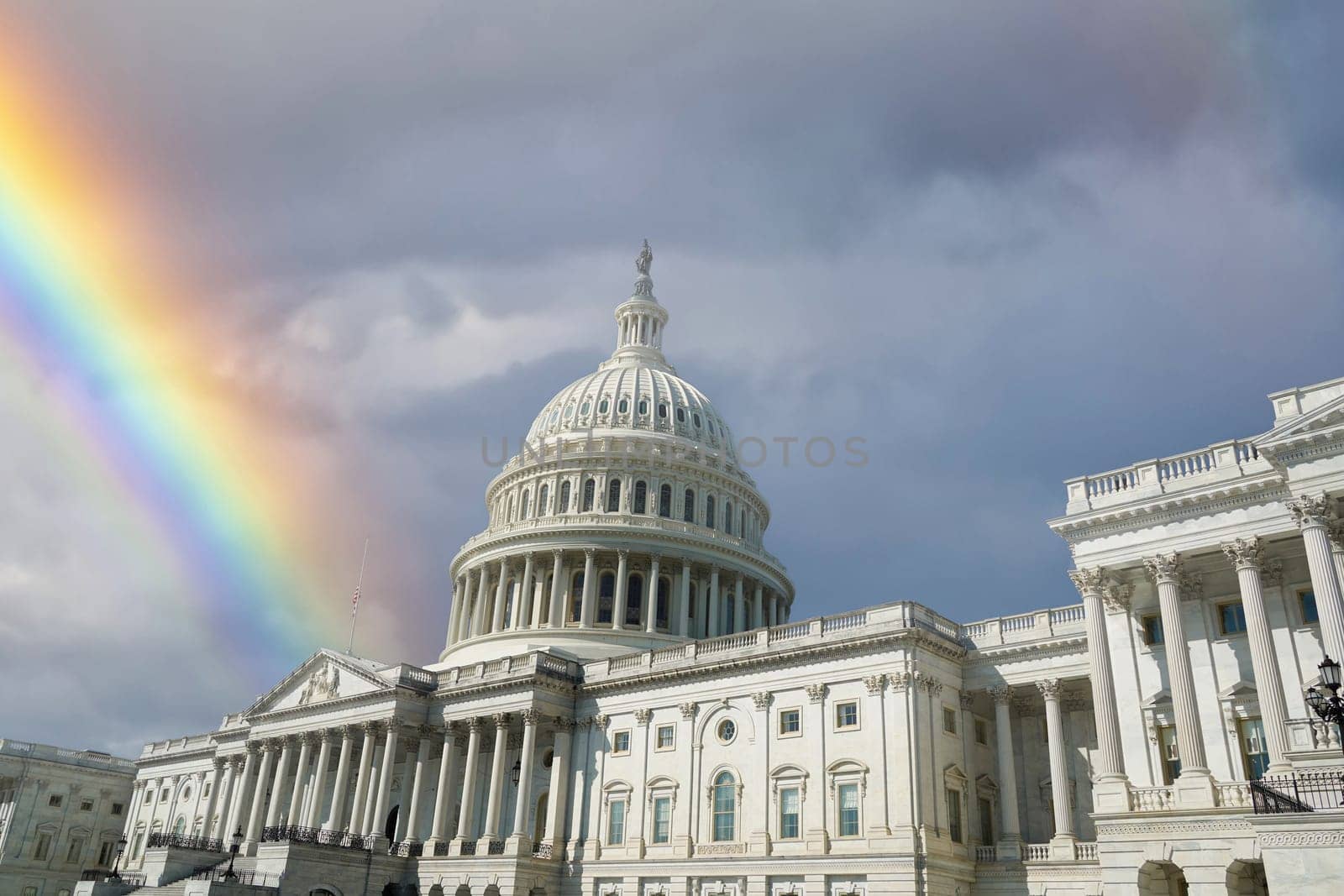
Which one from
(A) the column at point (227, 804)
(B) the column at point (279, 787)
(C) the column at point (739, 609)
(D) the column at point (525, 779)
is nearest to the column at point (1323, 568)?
(D) the column at point (525, 779)

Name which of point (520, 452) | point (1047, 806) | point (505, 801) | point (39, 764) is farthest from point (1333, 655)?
point (39, 764)

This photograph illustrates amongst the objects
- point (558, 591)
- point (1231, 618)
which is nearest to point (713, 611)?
point (558, 591)

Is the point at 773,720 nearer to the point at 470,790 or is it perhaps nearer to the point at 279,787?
the point at 470,790

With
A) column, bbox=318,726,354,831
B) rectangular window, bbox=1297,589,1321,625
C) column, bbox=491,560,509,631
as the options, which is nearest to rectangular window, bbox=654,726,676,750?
column, bbox=318,726,354,831

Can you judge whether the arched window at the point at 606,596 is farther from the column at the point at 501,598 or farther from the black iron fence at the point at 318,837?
the black iron fence at the point at 318,837

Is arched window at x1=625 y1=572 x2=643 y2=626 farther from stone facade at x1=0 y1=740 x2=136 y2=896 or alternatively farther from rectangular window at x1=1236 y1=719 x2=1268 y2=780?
stone facade at x1=0 y1=740 x2=136 y2=896

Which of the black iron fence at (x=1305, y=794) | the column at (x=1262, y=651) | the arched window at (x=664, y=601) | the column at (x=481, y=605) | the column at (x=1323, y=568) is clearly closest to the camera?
the black iron fence at (x=1305, y=794)

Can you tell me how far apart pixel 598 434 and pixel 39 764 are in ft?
181

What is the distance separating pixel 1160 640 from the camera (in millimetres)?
38219

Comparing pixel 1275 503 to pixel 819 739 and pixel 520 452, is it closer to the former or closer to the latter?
pixel 819 739

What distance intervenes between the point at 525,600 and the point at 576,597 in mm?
3885

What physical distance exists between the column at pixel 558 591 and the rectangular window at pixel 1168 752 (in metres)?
47.3

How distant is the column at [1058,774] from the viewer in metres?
44.4

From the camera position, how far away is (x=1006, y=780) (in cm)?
4803
